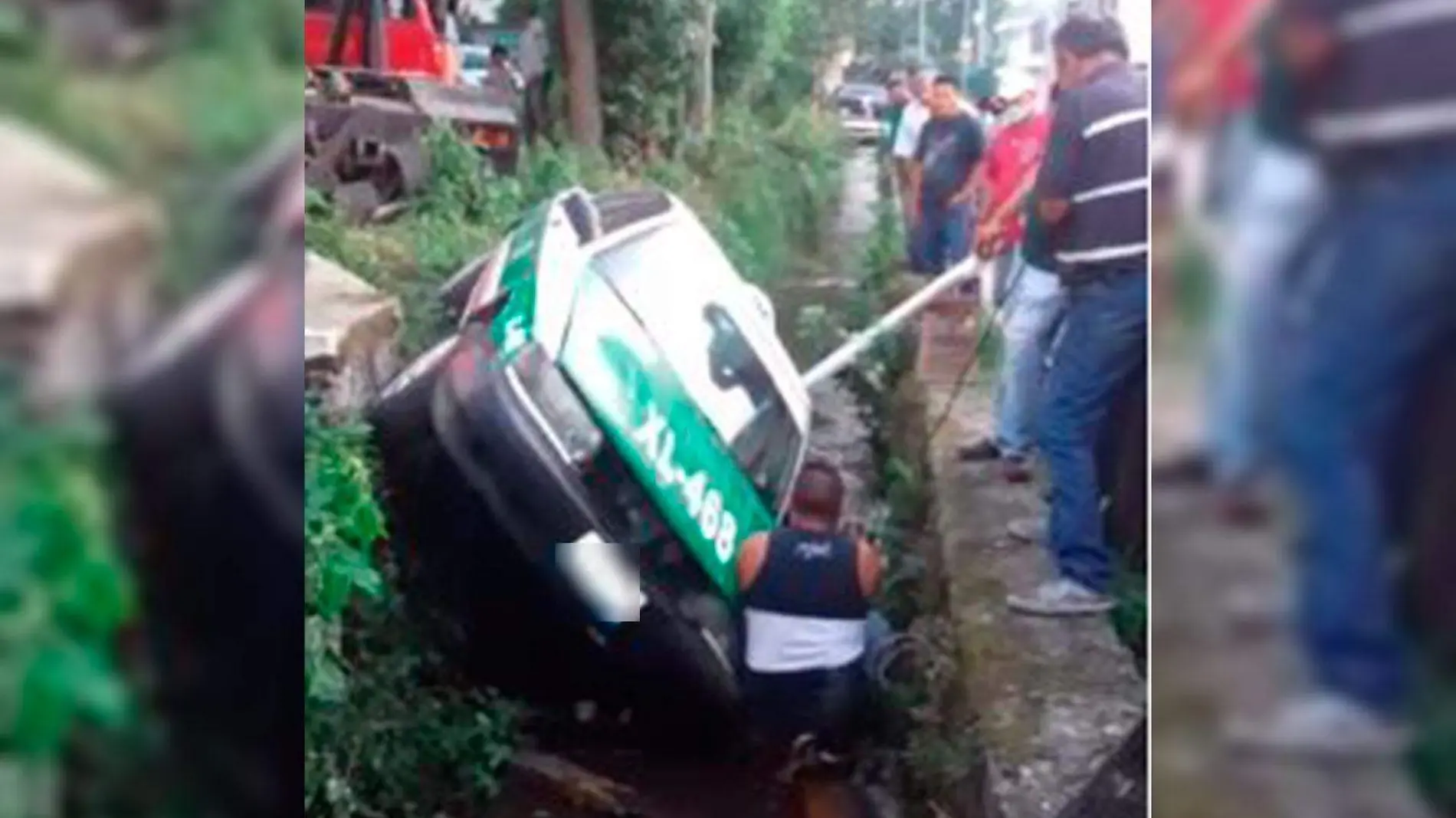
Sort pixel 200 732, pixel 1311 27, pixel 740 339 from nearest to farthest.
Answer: pixel 1311 27, pixel 200 732, pixel 740 339

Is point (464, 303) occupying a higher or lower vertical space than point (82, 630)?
higher

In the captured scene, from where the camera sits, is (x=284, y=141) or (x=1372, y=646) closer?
(x=1372, y=646)

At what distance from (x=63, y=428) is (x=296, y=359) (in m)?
0.30

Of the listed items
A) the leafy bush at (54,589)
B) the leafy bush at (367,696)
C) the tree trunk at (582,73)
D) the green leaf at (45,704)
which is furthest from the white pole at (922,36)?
the green leaf at (45,704)

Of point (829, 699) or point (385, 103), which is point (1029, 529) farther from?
point (385, 103)

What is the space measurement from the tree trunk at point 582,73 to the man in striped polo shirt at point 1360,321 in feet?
2.66

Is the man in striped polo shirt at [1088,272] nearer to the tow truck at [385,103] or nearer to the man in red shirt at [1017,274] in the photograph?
the man in red shirt at [1017,274]

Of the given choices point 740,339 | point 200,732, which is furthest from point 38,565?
point 740,339

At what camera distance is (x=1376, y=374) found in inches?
91.0

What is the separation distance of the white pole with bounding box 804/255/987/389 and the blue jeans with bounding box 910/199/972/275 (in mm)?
13

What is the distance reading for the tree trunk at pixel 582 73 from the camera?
274 centimetres

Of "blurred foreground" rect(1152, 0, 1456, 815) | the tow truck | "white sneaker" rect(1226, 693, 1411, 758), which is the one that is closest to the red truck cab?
the tow truck

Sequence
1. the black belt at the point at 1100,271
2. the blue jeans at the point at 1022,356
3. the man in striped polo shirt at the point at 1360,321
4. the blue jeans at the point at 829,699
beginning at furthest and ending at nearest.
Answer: the blue jeans at the point at 829,699 < the blue jeans at the point at 1022,356 < the black belt at the point at 1100,271 < the man in striped polo shirt at the point at 1360,321

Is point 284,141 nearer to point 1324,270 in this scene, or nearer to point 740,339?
point 740,339
